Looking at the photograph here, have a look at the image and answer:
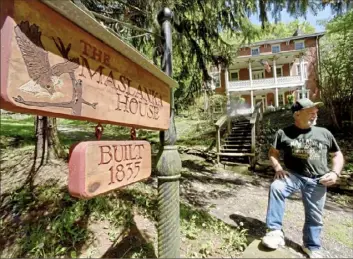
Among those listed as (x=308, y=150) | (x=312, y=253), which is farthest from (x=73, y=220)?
(x=308, y=150)

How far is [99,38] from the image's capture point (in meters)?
1.13

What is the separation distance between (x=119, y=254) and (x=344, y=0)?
5.59 metres

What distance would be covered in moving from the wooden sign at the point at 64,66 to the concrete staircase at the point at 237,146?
698 cm

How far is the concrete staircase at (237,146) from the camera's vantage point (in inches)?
322

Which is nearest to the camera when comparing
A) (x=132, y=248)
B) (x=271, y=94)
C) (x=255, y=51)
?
(x=132, y=248)

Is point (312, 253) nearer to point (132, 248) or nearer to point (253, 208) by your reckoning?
point (253, 208)

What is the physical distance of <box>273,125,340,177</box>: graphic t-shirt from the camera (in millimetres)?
2406

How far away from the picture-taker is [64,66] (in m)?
0.94

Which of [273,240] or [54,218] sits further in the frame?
[54,218]

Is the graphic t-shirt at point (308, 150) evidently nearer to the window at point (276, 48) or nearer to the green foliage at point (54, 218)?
the green foliage at point (54, 218)

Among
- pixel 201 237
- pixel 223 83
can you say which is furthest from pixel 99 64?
pixel 223 83

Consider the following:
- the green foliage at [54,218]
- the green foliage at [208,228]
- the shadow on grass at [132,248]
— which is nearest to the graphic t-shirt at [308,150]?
the green foliage at [208,228]

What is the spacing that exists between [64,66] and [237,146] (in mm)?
8386

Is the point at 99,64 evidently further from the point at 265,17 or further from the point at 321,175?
the point at 265,17
